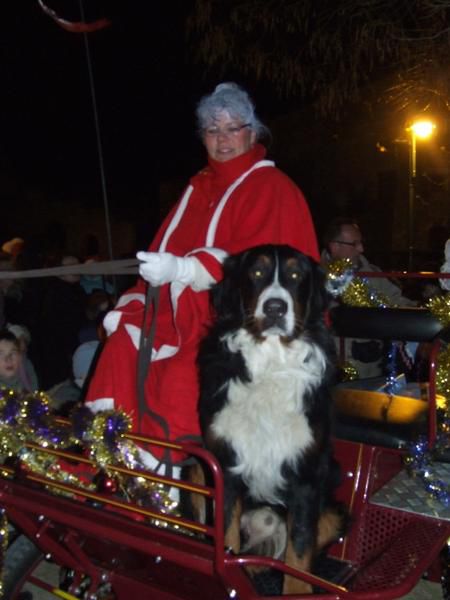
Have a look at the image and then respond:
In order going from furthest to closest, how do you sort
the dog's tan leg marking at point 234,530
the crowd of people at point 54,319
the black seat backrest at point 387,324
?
1. the crowd of people at point 54,319
2. the black seat backrest at point 387,324
3. the dog's tan leg marking at point 234,530

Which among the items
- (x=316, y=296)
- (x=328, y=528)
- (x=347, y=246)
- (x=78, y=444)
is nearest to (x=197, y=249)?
(x=316, y=296)

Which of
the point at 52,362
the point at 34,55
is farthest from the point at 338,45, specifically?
the point at 34,55

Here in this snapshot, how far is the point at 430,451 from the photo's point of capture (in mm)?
3262

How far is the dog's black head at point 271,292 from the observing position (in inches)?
111

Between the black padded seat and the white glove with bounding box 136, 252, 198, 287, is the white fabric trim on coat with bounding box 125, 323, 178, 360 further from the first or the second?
the black padded seat

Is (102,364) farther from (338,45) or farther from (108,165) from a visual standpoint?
(108,165)

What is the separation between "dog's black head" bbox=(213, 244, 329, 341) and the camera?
111 inches

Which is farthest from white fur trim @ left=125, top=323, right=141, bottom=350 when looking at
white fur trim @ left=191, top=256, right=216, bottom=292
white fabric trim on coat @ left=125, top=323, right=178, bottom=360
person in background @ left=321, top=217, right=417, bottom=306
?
person in background @ left=321, top=217, right=417, bottom=306

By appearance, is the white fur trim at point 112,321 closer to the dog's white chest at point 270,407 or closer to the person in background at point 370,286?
the dog's white chest at point 270,407

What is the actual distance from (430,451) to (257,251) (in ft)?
3.93

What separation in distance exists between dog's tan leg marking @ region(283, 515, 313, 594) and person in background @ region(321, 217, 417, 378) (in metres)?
2.18

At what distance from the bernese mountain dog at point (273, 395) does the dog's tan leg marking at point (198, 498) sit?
217 mm

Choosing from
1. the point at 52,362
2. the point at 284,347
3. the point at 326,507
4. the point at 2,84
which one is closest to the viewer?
the point at 284,347

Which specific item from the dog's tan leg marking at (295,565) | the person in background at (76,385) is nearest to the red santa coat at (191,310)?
the dog's tan leg marking at (295,565)
